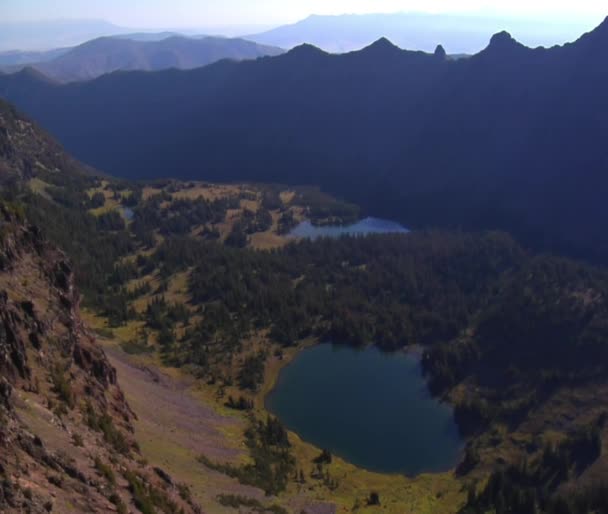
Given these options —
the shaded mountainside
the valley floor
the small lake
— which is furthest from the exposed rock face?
the small lake

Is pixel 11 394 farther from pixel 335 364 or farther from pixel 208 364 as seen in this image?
pixel 335 364

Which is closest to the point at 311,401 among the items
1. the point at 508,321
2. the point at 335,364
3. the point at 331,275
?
the point at 335,364

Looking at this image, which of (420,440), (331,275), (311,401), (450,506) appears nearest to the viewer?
(450,506)

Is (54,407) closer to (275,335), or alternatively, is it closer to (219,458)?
(219,458)

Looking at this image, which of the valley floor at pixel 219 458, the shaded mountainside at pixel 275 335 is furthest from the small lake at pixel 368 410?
the valley floor at pixel 219 458

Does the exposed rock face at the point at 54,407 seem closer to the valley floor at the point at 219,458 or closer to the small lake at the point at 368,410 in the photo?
the valley floor at the point at 219,458

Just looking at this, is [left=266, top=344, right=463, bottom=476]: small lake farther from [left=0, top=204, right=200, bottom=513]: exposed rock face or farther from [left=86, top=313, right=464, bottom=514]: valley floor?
[left=0, top=204, right=200, bottom=513]: exposed rock face
